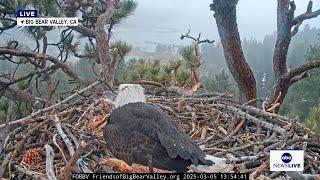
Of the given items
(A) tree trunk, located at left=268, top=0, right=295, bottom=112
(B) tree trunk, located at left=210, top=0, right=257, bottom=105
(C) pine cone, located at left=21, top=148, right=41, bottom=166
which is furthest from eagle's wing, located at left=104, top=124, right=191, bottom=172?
(A) tree trunk, located at left=268, top=0, right=295, bottom=112

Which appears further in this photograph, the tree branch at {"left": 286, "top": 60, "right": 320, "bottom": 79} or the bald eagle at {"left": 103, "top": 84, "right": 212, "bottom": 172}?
the tree branch at {"left": 286, "top": 60, "right": 320, "bottom": 79}

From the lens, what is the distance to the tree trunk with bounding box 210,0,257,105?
8.70 feet

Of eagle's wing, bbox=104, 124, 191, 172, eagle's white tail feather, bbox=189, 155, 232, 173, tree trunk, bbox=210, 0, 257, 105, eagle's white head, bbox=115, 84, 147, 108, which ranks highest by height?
tree trunk, bbox=210, 0, 257, 105

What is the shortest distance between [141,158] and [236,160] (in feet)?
1.03

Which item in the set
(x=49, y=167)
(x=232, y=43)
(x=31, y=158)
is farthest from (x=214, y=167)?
(x=232, y=43)

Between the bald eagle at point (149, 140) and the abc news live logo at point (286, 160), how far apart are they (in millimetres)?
205

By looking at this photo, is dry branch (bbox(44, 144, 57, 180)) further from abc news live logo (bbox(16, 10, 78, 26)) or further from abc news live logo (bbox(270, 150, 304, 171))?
abc news live logo (bbox(16, 10, 78, 26))

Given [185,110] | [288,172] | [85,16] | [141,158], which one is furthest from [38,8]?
[288,172]

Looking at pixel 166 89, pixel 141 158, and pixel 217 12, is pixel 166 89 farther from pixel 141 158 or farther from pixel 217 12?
pixel 141 158

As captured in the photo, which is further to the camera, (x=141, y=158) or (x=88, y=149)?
(x=88, y=149)

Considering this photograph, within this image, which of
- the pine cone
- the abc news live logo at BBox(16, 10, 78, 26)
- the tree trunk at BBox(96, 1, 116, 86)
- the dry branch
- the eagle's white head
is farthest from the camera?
the tree trunk at BBox(96, 1, 116, 86)

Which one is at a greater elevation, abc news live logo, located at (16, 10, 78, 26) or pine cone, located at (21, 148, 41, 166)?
abc news live logo, located at (16, 10, 78, 26)

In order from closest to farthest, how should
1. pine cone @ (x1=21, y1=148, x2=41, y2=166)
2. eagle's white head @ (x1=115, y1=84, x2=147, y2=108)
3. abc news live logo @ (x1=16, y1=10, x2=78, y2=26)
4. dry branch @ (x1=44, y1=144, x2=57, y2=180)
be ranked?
dry branch @ (x1=44, y1=144, x2=57, y2=180)
pine cone @ (x1=21, y1=148, x2=41, y2=166)
eagle's white head @ (x1=115, y1=84, x2=147, y2=108)
abc news live logo @ (x1=16, y1=10, x2=78, y2=26)

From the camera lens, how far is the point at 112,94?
7.57 ft
